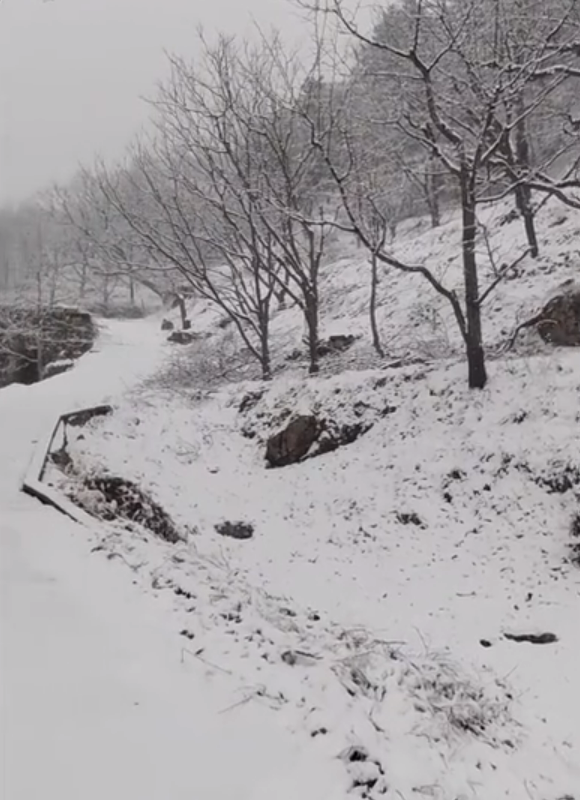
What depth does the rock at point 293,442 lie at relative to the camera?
484 inches

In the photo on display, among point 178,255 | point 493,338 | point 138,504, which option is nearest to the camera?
point 138,504

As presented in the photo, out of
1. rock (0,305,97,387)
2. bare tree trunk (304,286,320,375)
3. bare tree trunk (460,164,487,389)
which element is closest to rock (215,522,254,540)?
bare tree trunk (460,164,487,389)

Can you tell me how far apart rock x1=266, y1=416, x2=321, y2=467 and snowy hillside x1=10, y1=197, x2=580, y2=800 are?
0.90 feet

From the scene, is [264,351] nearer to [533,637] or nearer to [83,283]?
[533,637]

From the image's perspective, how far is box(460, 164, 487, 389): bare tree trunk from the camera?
35.3ft

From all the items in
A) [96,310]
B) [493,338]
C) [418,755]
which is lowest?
[418,755]

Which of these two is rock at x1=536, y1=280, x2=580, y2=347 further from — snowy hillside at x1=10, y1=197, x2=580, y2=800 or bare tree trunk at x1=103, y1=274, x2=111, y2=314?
bare tree trunk at x1=103, y1=274, x2=111, y2=314

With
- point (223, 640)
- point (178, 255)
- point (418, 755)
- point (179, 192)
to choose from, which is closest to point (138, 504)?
point (223, 640)

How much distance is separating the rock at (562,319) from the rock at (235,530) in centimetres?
690

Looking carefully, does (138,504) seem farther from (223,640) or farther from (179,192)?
(179,192)

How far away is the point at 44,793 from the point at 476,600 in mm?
6007

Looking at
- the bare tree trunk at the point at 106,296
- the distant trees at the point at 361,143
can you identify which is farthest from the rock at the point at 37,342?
the bare tree trunk at the point at 106,296

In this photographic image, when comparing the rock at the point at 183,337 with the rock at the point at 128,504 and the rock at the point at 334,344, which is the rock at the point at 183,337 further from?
the rock at the point at 128,504

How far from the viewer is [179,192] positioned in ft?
61.2
